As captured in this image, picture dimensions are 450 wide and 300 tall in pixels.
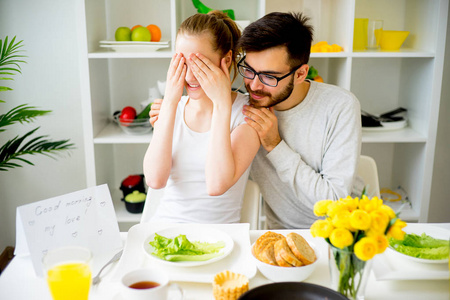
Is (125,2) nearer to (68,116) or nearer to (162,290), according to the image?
(68,116)

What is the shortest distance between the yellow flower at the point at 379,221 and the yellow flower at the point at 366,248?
0.07 ft

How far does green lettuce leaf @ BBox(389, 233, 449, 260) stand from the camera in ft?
3.70

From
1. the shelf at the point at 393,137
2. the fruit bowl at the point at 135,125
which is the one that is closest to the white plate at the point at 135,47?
the fruit bowl at the point at 135,125

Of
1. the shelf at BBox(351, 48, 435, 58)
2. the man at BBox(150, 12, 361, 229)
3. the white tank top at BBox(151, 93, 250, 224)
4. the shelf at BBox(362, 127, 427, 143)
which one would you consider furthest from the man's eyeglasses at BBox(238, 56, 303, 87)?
the shelf at BBox(362, 127, 427, 143)

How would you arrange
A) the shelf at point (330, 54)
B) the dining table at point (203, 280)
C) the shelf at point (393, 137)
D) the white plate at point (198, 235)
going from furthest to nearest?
1. the shelf at point (393, 137)
2. the shelf at point (330, 54)
3. the white plate at point (198, 235)
4. the dining table at point (203, 280)

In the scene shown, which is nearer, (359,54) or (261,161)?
(261,161)

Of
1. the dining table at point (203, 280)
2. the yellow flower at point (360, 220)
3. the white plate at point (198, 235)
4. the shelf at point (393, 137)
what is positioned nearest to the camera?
the yellow flower at point (360, 220)

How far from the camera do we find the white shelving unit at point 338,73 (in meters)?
2.27

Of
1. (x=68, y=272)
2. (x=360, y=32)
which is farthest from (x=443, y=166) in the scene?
(x=68, y=272)

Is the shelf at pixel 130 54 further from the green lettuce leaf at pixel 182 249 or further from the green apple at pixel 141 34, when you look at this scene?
the green lettuce leaf at pixel 182 249

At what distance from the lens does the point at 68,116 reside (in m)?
2.66

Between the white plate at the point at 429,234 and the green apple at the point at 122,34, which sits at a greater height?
the green apple at the point at 122,34

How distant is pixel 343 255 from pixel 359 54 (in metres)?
1.54

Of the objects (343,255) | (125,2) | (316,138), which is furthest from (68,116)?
(343,255)
